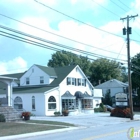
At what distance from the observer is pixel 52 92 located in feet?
143

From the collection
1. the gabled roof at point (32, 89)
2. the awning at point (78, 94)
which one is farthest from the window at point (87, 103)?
the gabled roof at point (32, 89)

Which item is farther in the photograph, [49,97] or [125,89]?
[125,89]

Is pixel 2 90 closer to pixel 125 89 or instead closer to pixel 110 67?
pixel 125 89

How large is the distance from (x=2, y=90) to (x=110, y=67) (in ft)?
140

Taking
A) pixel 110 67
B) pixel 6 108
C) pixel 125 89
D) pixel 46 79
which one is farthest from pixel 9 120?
pixel 110 67

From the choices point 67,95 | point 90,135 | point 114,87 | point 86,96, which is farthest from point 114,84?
point 90,135

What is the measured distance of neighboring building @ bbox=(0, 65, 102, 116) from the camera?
43006mm

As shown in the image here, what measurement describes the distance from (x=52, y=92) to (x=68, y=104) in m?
4.46

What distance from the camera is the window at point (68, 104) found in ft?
150

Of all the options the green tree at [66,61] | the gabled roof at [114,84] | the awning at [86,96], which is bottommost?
the awning at [86,96]

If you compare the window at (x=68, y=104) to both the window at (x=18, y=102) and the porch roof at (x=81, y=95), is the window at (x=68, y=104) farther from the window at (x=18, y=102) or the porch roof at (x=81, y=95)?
the window at (x=18, y=102)

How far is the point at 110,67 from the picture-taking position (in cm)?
8300

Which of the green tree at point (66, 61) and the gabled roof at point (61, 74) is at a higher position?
the green tree at point (66, 61)

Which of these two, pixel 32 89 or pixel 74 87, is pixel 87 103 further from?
pixel 32 89
